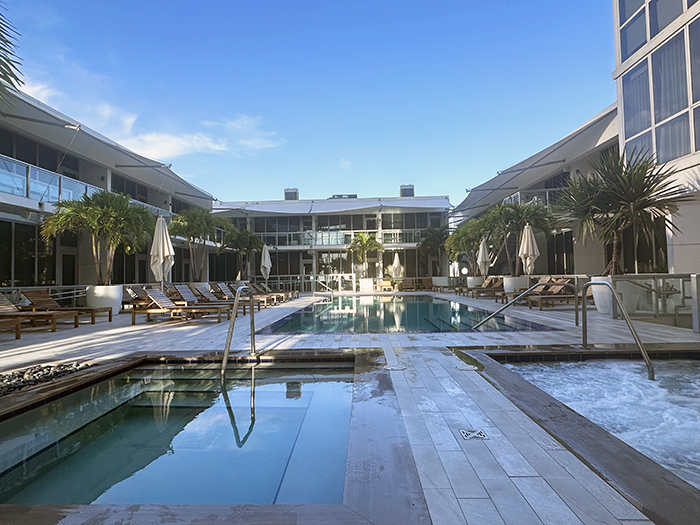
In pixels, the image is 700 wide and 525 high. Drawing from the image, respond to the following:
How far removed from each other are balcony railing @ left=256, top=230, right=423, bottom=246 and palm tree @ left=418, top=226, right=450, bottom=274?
0.83 metres

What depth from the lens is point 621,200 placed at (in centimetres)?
852

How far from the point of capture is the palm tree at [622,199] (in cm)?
830

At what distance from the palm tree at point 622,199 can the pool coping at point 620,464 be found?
6812 millimetres

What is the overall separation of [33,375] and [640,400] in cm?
596

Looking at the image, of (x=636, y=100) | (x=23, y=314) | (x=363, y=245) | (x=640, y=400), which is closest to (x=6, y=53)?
(x=23, y=314)

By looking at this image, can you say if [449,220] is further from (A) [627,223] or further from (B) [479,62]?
(A) [627,223]

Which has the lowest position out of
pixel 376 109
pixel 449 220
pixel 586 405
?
pixel 586 405

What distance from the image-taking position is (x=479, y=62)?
21.3 m

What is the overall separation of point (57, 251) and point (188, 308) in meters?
8.14

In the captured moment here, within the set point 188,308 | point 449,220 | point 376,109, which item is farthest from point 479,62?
point 188,308

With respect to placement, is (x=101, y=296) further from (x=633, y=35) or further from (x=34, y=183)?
(x=633, y=35)

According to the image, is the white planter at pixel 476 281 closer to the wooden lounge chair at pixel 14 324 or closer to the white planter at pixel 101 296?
the white planter at pixel 101 296

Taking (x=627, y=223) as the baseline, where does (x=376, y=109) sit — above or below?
above

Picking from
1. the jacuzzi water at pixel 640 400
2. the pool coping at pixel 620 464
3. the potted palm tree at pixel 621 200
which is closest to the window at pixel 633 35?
the potted palm tree at pixel 621 200
